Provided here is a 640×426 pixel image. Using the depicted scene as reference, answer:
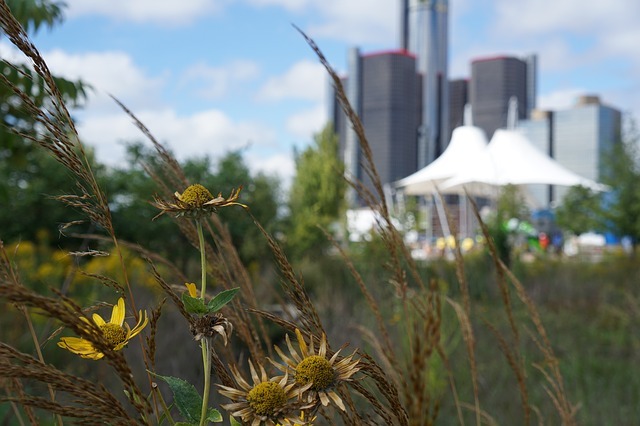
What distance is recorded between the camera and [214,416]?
536 mm

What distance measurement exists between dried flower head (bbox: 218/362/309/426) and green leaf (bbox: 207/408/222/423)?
1 centimetres

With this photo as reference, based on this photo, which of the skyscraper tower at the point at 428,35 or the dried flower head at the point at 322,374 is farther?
the skyscraper tower at the point at 428,35

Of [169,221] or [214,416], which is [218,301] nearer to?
[214,416]

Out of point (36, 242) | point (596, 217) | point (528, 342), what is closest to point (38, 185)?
point (36, 242)

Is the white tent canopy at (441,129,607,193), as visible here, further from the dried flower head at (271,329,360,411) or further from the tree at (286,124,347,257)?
the tree at (286,124,347,257)

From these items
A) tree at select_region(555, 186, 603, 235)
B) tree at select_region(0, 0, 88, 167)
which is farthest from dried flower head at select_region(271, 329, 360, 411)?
tree at select_region(555, 186, 603, 235)

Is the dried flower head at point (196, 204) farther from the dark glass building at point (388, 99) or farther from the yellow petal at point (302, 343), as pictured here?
the dark glass building at point (388, 99)

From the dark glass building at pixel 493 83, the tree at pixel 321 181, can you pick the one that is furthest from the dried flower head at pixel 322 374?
the dark glass building at pixel 493 83

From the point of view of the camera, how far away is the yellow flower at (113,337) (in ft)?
1.76

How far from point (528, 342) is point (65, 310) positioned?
588cm

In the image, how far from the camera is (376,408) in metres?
0.58

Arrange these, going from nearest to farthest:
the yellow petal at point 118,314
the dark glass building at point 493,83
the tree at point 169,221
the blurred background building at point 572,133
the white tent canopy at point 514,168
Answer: the yellow petal at point 118,314 → the tree at point 169,221 → the white tent canopy at point 514,168 → the dark glass building at point 493,83 → the blurred background building at point 572,133

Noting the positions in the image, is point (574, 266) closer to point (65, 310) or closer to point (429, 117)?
point (65, 310)

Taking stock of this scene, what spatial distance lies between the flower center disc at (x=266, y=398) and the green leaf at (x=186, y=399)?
5 cm
